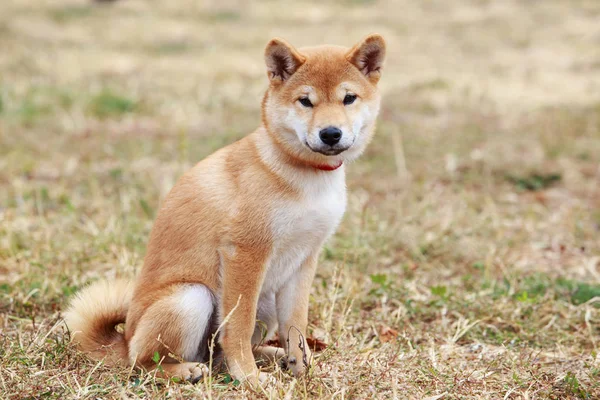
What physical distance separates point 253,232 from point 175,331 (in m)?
0.61

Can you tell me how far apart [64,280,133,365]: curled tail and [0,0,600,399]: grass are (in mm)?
117

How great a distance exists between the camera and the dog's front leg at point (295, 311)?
3670mm

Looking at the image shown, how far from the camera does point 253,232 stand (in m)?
3.39

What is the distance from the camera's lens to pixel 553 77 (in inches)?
418

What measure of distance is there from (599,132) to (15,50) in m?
9.16

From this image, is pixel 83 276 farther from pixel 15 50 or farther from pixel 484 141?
pixel 15 50

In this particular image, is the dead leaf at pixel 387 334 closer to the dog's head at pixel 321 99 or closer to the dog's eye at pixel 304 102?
the dog's head at pixel 321 99

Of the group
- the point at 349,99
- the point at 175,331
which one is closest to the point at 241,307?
the point at 175,331

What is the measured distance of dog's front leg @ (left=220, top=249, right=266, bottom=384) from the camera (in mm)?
3396

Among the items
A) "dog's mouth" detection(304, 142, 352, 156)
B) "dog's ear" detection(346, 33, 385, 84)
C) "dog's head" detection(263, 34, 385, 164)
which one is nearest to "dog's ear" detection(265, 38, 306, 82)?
"dog's head" detection(263, 34, 385, 164)

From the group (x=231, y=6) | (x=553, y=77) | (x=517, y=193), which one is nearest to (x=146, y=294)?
(x=517, y=193)

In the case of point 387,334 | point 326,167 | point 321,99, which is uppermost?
point 321,99

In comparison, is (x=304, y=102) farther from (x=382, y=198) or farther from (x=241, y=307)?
(x=382, y=198)

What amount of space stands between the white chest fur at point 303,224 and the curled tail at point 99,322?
82 cm
